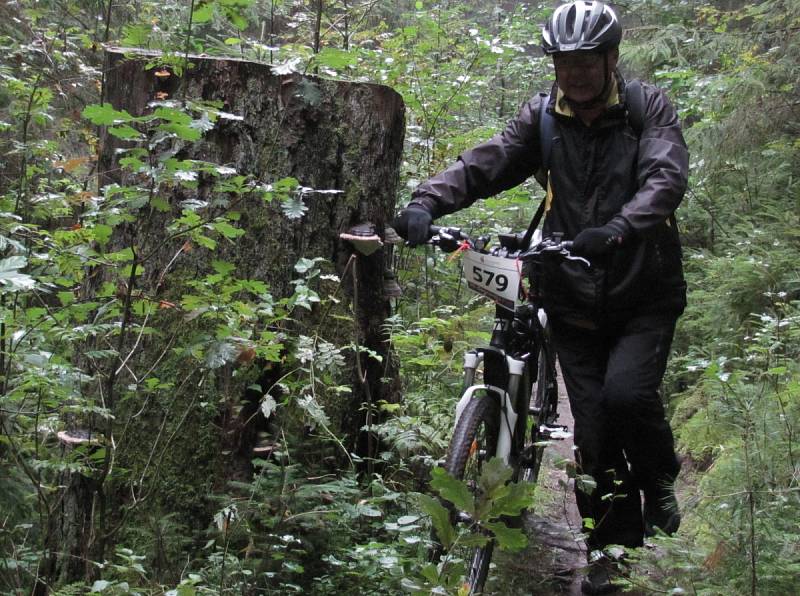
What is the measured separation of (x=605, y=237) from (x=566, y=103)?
0.90 m

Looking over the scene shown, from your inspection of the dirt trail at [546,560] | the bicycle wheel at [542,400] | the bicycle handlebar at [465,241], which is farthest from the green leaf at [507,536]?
the bicycle wheel at [542,400]

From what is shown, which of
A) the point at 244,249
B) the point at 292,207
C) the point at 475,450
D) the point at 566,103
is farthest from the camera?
the point at 244,249

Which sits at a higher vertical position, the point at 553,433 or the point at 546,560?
the point at 553,433

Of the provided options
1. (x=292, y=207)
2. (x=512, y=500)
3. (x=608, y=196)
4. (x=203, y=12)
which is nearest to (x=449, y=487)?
(x=512, y=500)

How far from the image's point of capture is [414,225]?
3.56 m

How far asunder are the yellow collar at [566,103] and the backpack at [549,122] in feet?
0.17

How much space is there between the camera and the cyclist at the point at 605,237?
11.6 feet

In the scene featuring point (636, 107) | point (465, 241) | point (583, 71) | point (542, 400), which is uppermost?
point (583, 71)

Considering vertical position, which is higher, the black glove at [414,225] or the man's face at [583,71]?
the man's face at [583,71]

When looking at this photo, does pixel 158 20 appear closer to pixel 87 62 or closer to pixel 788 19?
pixel 87 62

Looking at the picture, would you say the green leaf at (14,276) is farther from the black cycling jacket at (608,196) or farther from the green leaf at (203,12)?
the black cycling jacket at (608,196)

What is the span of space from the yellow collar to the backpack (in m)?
0.05

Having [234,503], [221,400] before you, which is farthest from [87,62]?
[234,503]

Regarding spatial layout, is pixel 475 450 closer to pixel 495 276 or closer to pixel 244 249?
pixel 495 276
